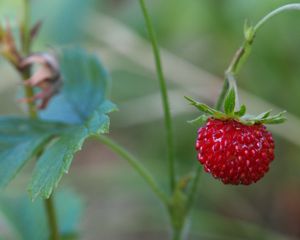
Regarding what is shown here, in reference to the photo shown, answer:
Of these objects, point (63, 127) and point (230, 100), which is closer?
point (230, 100)

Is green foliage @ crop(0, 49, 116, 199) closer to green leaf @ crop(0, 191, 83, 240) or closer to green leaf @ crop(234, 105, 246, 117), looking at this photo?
green leaf @ crop(234, 105, 246, 117)

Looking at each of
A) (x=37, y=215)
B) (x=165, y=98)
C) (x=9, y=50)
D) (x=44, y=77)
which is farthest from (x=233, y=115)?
(x=37, y=215)

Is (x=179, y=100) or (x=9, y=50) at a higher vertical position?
(x=179, y=100)

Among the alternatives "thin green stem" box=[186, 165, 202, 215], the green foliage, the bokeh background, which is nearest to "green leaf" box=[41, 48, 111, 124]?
the green foliage

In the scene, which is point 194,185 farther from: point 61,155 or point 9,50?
point 9,50

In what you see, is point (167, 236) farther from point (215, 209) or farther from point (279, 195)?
point (279, 195)

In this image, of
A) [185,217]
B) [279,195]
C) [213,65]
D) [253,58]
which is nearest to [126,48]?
[213,65]

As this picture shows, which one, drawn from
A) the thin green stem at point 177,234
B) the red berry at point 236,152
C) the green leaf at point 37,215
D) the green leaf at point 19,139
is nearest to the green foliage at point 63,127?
the green leaf at point 19,139
